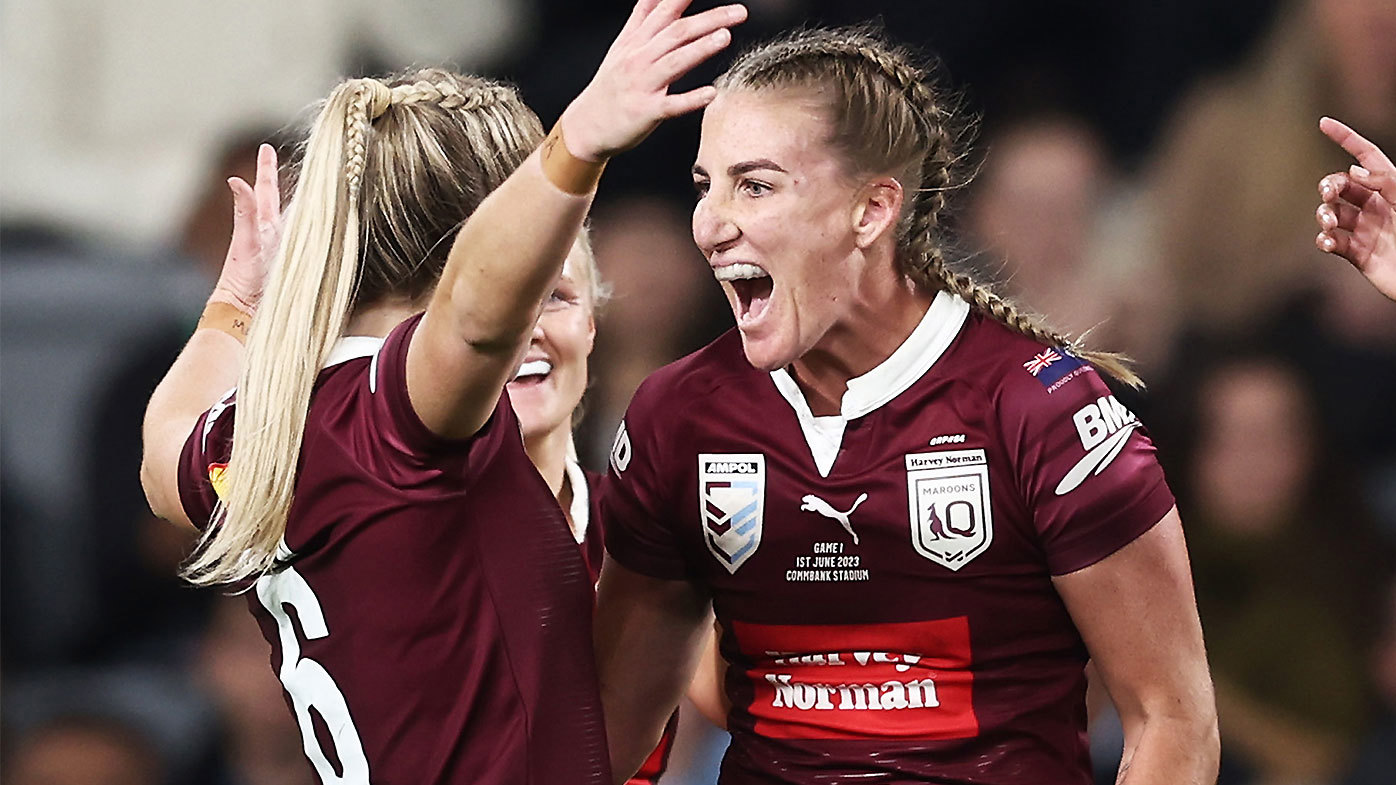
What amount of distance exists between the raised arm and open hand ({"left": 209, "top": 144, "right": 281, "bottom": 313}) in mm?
576

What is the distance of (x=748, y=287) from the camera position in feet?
6.53

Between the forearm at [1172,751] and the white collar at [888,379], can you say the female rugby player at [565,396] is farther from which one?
the forearm at [1172,751]

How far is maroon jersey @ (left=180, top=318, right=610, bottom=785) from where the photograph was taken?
1636 millimetres

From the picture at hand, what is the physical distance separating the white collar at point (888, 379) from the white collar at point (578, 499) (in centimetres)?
40

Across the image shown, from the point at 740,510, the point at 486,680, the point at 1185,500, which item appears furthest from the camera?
the point at 1185,500

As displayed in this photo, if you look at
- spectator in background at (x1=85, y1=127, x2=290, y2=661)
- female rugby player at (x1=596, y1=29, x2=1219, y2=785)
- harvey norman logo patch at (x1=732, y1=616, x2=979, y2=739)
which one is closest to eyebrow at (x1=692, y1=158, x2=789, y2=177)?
female rugby player at (x1=596, y1=29, x2=1219, y2=785)

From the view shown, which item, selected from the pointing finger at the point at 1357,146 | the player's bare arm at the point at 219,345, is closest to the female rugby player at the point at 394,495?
the player's bare arm at the point at 219,345

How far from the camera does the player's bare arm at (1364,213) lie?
1.91 metres

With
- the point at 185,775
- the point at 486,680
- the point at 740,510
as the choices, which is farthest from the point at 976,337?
the point at 185,775

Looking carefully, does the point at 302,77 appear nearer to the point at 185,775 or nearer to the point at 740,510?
the point at 185,775

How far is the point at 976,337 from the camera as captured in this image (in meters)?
1.98

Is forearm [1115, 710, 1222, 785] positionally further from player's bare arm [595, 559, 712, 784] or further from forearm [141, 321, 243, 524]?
forearm [141, 321, 243, 524]

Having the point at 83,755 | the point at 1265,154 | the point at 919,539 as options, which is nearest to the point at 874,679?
the point at 919,539

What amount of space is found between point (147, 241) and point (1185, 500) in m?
2.50
